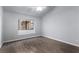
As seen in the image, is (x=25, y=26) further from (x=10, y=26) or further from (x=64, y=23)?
(x=64, y=23)

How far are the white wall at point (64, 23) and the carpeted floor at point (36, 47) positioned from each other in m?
0.15

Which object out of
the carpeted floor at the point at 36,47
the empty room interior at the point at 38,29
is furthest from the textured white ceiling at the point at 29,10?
the carpeted floor at the point at 36,47

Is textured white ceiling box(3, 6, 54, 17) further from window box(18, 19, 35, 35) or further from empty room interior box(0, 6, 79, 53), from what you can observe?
window box(18, 19, 35, 35)

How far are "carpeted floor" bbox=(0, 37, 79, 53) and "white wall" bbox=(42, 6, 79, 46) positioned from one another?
15 centimetres

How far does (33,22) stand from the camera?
1.60 m

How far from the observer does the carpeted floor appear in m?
1.39

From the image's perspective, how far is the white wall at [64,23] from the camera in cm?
145

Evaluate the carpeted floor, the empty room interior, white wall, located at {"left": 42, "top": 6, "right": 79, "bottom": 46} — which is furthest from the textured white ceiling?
the carpeted floor

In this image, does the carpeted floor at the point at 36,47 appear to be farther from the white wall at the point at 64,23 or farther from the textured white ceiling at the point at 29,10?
the textured white ceiling at the point at 29,10
